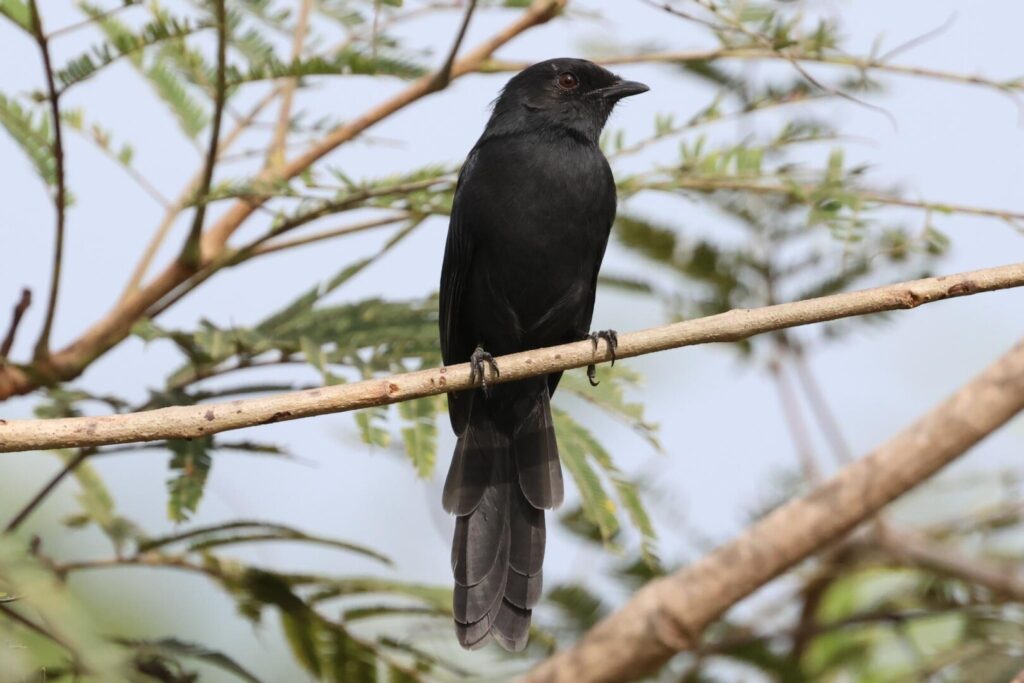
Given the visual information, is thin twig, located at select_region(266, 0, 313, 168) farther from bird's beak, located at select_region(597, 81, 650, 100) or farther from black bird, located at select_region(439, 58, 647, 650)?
bird's beak, located at select_region(597, 81, 650, 100)

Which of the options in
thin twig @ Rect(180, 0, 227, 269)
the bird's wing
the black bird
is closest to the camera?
thin twig @ Rect(180, 0, 227, 269)

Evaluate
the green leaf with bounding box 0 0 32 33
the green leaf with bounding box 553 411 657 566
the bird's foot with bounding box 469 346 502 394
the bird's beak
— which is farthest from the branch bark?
the green leaf with bounding box 0 0 32 33

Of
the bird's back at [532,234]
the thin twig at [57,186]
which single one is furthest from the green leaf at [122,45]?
the bird's back at [532,234]

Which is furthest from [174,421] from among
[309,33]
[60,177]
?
[309,33]

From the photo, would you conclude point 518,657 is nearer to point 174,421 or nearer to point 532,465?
point 532,465

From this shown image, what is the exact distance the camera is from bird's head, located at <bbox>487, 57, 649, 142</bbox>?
462cm

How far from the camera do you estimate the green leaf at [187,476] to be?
3.17m

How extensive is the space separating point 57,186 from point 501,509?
1.68 m

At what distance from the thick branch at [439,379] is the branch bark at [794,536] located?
81 cm

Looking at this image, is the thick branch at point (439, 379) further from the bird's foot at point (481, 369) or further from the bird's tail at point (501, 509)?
the bird's tail at point (501, 509)

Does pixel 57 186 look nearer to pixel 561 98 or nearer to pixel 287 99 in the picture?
pixel 287 99

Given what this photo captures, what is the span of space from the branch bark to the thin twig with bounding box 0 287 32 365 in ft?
5.71

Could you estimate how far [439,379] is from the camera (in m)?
2.95

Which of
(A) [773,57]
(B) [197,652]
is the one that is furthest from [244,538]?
(A) [773,57]
